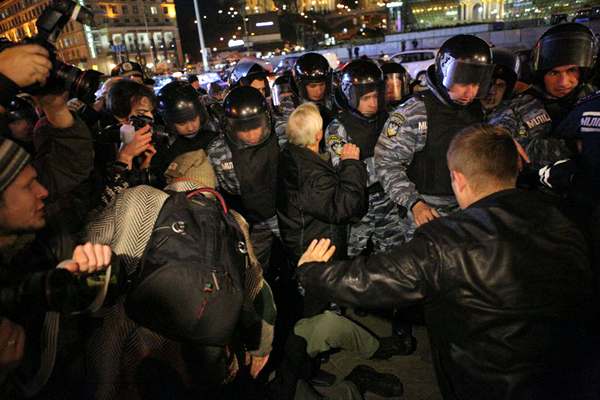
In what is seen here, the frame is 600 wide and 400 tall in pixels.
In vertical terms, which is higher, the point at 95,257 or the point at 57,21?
the point at 57,21

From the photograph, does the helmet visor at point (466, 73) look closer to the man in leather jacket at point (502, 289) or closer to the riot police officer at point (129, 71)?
the man in leather jacket at point (502, 289)

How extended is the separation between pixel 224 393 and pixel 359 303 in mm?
890

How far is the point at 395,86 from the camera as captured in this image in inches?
237

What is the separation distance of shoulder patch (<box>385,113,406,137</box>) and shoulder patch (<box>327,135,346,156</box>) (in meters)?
0.50

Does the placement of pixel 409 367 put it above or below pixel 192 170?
below

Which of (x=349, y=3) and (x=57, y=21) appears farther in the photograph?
(x=349, y=3)

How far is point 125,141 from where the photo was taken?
3.02 metres

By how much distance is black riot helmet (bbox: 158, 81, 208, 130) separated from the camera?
4.00 metres

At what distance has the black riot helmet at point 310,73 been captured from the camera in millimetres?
4977

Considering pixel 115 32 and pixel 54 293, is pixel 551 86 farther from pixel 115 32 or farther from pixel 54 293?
pixel 115 32

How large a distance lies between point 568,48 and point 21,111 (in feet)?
17.4

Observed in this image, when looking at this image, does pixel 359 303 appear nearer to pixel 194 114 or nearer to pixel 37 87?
pixel 37 87

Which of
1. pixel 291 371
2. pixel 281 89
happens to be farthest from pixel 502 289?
pixel 281 89

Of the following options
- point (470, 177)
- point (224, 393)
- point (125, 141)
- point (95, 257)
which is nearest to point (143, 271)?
point (95, 257)
